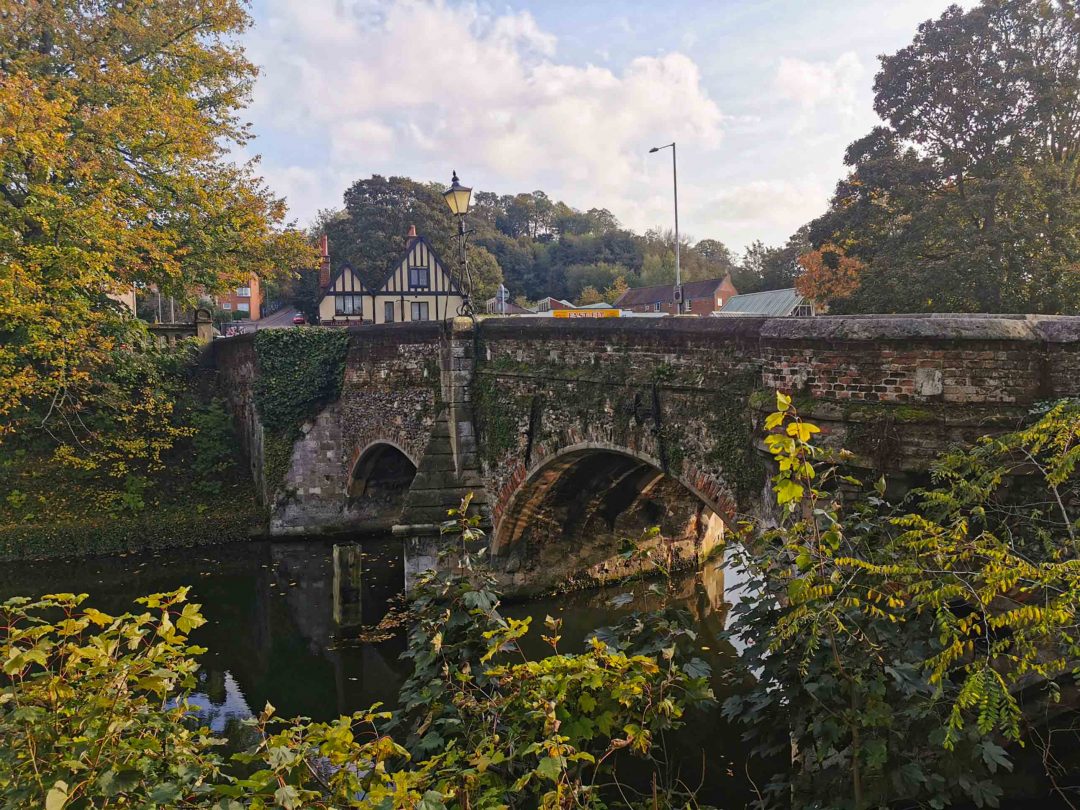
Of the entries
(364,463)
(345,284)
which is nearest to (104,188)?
(364,463)

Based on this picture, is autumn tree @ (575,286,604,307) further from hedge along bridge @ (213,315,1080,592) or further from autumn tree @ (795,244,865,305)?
hedge along bridge @ (213,315,1080,592)

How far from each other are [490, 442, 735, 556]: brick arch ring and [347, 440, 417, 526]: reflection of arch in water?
614cm

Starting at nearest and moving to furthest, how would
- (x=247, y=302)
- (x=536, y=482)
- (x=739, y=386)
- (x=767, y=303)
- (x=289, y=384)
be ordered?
(x=739, y=386) → (x=536, y=482) → (x=289, y=384) → (x=767, y=303) → (x=247, y=302)

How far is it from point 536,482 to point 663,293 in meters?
44.1

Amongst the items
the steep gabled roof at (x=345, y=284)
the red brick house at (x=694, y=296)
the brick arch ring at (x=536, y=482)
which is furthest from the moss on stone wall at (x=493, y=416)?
the red brick house at (x=694, y=296)

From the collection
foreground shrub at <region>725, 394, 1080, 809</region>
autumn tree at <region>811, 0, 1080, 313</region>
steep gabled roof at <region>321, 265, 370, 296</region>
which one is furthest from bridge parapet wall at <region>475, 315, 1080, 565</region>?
steep gabled roof at <region>321, 265, 370, 296</region>

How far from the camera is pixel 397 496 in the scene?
19.7 m

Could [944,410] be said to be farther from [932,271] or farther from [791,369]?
[932,271]

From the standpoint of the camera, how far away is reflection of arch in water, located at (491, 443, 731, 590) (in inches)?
502

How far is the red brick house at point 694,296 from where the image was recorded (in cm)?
5234

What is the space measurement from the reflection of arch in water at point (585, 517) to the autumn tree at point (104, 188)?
1102 centimetres

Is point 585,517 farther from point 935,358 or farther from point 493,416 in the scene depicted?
point 935,358

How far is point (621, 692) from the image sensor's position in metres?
3.75

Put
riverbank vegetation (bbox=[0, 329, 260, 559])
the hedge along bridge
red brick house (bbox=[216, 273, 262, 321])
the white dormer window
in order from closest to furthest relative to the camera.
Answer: the hedge along bridge
riverbank vegetation (bbox=[0, 329, 260, 559])
the white dormer window
red brick house (bbox=[216, 273, 262, 321])
